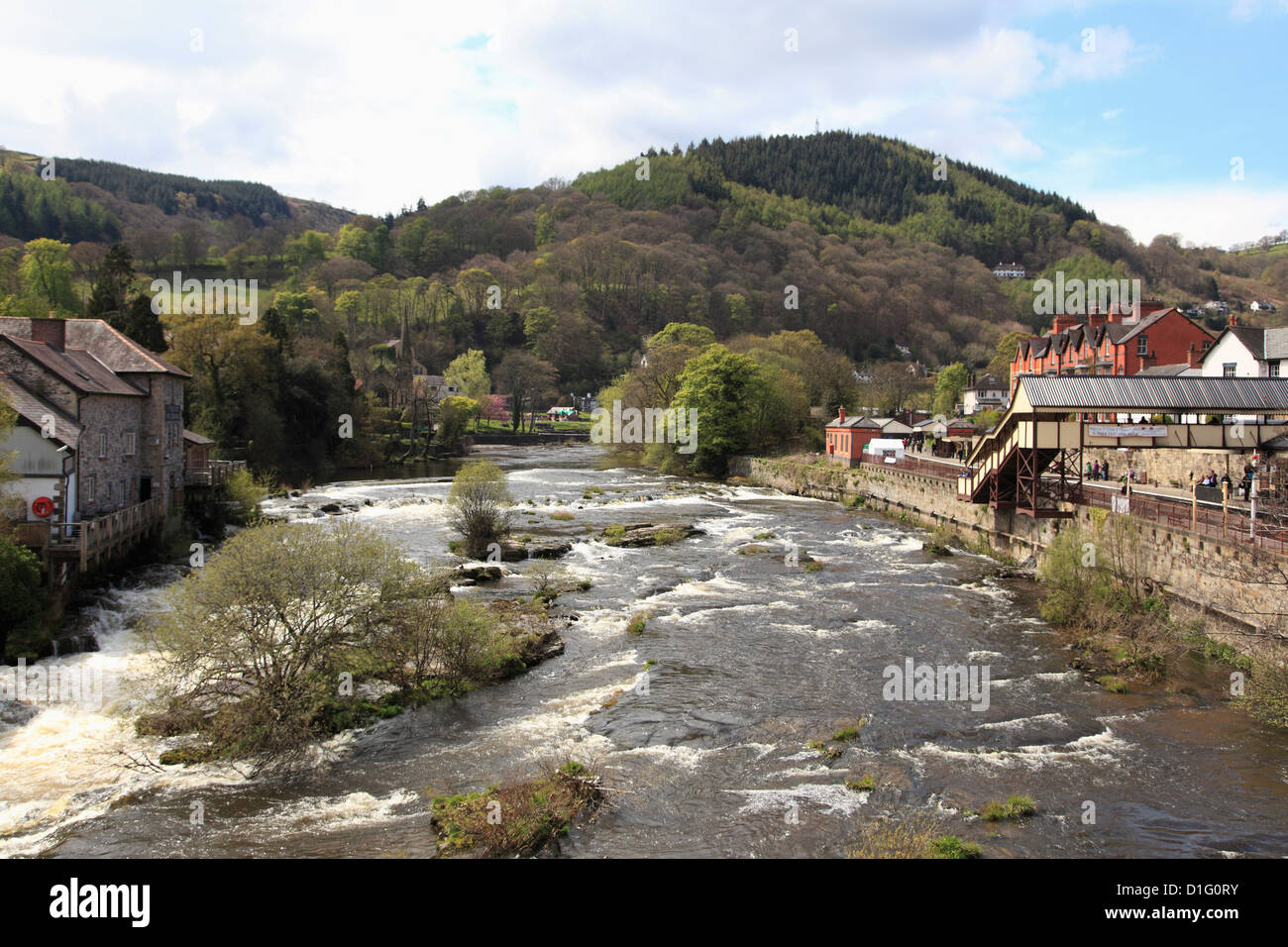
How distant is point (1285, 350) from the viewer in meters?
42.6

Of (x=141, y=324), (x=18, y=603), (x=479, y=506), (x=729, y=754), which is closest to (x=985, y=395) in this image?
(x=479, y=506)

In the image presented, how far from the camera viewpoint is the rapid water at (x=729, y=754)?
1303cm

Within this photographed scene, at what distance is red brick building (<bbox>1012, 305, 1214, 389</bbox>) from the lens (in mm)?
55938

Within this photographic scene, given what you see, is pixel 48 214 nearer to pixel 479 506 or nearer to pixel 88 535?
pixel 479 506

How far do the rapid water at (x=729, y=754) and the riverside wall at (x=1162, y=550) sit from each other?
85.1 inches

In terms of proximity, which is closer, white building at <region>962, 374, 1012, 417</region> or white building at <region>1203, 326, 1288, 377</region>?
white building at <region>1203, 326, 1288, 377</region>

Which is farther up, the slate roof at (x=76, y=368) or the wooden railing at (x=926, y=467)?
the slate roof at (x=76, y=368)

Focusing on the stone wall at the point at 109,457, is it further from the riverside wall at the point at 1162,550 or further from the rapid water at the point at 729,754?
the riverside wall at the point at 1162,550

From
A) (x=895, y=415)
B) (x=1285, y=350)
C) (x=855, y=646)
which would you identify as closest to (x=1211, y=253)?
(x=895, y=415)

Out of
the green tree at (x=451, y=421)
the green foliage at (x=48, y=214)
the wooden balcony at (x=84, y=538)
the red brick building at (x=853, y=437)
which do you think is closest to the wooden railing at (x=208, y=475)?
the wooden balcony at (x=84, y=538)

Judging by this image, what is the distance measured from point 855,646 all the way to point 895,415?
174ft

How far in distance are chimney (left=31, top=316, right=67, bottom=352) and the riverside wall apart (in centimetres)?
3803

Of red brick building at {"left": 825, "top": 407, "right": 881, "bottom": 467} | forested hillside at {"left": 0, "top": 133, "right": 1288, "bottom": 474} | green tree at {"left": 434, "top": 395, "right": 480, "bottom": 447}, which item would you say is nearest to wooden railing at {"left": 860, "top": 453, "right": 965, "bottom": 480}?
red brick building at {"left": 825, "top": 407, "right": 881, "bottom": 467}

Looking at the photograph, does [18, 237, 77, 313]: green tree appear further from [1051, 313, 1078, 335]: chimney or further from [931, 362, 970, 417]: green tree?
[1051, 313, 1078, 335]: chimney
